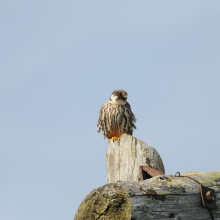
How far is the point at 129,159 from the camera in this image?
4.18 meters

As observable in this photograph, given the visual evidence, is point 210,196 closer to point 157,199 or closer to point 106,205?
point 157,199

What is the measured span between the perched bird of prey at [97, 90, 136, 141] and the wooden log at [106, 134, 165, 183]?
3.81 metres

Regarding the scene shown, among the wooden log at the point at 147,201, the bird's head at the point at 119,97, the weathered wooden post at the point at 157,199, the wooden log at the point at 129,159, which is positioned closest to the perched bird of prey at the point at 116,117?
the bird's head at the point at 119,97

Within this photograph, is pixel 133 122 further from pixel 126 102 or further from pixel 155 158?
pixel 155 158

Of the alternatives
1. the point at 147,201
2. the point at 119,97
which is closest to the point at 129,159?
the point at 147,201

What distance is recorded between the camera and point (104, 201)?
245 centimetres

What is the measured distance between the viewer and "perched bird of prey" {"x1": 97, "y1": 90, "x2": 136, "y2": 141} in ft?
27.3

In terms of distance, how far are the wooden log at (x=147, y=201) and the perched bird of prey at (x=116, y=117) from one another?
18.6 ft

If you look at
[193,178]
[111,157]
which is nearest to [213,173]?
[193,178]

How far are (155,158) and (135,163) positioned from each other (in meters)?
0.24

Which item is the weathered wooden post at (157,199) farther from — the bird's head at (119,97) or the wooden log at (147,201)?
the bird's head at (119,97)

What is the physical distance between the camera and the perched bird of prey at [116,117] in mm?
8336

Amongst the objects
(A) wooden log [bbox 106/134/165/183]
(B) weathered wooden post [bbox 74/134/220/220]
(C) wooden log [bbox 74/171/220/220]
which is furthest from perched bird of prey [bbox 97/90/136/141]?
(C) wooden log [bbox 74/171/220/220]

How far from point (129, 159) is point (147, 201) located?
71.4 inches
